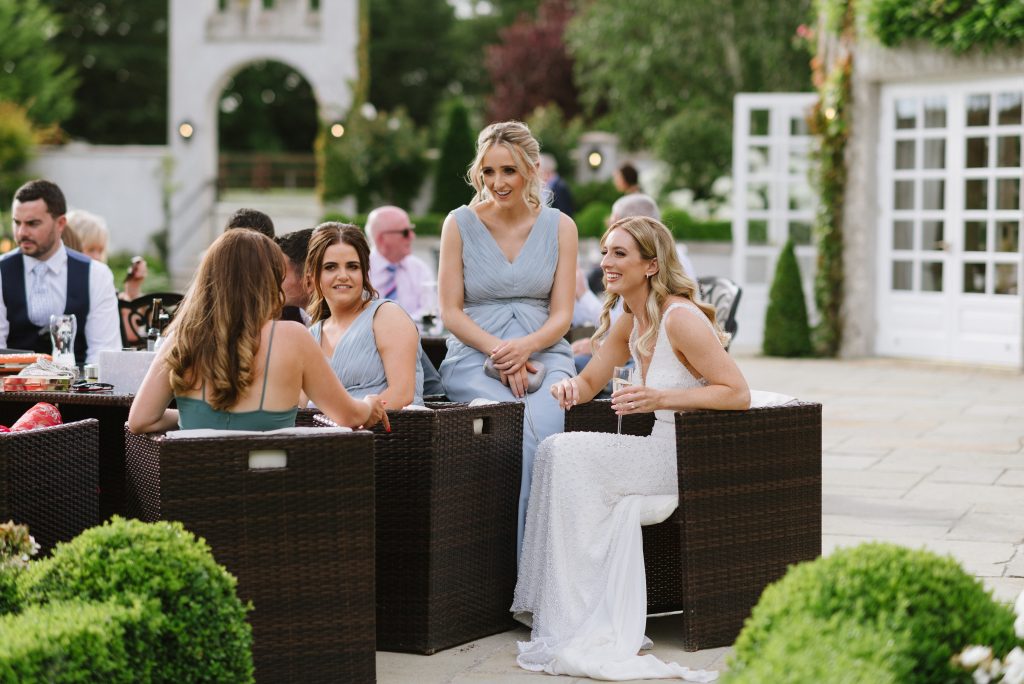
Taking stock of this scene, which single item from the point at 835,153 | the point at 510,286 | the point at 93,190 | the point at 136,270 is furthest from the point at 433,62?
the point at 510,286

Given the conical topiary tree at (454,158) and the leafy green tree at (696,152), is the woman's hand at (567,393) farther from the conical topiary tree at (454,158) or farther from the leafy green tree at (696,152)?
the leafy green tree at (696,152)

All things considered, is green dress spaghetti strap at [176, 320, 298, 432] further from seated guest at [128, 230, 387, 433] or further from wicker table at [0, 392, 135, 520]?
wicker table at [0, 392, 135, 520]

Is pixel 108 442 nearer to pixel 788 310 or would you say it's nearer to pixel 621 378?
pixel 621 378

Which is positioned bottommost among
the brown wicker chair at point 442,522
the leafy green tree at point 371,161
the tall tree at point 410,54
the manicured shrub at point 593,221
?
the brown wicker chair at point 442,522

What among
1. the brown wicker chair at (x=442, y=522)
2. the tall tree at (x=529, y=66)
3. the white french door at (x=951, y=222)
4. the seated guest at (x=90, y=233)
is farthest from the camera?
the tall tree at (x=529, y=66)

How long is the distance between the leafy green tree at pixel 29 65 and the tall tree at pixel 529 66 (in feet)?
31.1

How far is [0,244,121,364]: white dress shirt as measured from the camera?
6.13 meters

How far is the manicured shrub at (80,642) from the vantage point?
286cm

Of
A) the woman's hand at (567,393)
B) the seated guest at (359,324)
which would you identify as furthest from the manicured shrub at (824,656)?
the seated guest at (359,324)

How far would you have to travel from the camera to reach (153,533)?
3.22 meters

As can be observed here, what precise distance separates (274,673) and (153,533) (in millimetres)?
705

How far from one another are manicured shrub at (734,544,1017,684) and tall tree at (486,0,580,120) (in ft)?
97.2

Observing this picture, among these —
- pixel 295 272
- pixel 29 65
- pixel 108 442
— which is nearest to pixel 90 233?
pixel 295 272

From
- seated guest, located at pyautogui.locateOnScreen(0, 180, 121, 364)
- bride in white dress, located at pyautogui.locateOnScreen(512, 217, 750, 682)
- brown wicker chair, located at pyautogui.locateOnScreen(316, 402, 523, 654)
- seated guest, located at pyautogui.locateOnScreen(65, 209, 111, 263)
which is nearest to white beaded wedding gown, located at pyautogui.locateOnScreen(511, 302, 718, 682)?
bride in white dress, located at pyautogui.locateOnScreen(512, 217, 750, 682)
